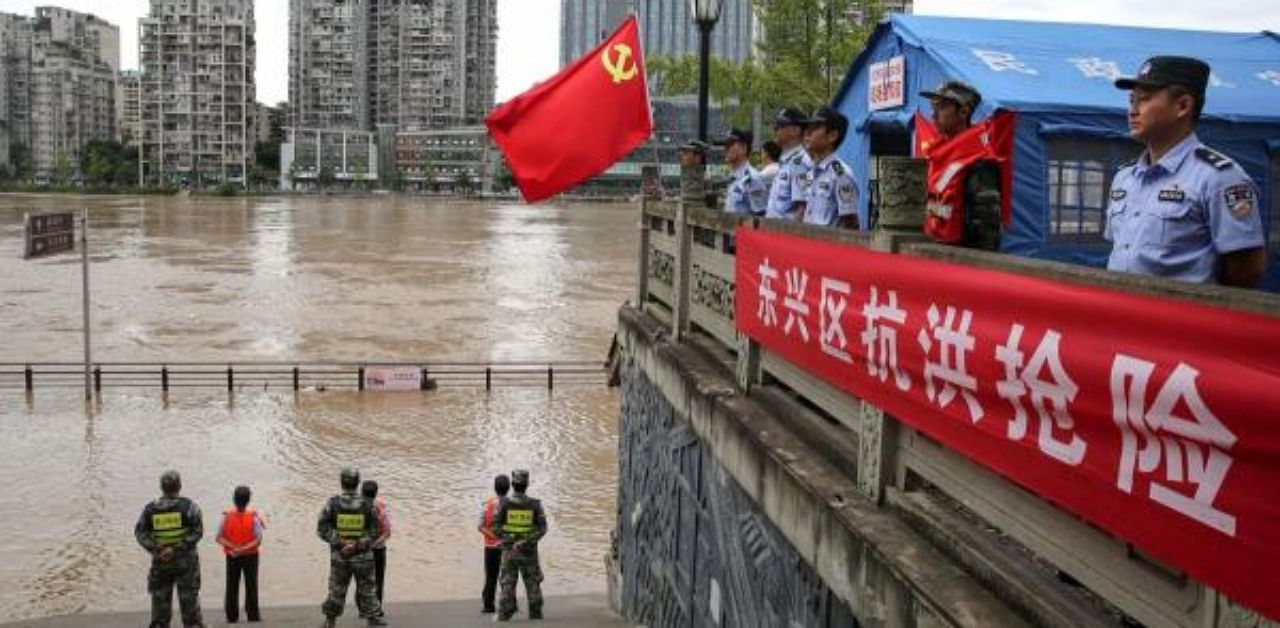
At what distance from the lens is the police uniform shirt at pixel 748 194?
805cm

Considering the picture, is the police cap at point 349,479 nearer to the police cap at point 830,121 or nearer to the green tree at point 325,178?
the police cap at point 830,121

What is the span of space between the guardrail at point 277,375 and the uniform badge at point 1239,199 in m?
22.8

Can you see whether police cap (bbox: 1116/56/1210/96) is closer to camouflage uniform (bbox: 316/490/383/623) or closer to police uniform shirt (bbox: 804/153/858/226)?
police uniform shirt (bbox: 804/153/858/226)

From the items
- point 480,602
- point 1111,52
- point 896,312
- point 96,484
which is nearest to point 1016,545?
point 896,312

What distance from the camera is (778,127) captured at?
7199 mm

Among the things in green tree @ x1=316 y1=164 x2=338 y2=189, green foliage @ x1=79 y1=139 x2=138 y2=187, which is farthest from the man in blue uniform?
green tree @ x1=316 y1=164 x2=338 y2=189

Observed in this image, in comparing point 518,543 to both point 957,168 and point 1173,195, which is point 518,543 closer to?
point 957,168

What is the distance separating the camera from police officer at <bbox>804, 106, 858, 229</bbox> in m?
5.93

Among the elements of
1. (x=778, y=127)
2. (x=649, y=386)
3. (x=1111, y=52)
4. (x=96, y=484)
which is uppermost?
(x=1111, y=52)

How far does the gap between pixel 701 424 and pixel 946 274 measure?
3.42 meters

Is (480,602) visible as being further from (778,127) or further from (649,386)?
(778,127)

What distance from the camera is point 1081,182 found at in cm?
877

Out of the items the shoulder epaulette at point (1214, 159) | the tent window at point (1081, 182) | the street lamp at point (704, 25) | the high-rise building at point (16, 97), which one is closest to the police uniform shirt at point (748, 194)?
the street lamp at point (704, 25)

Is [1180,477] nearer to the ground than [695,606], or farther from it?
farther from it
